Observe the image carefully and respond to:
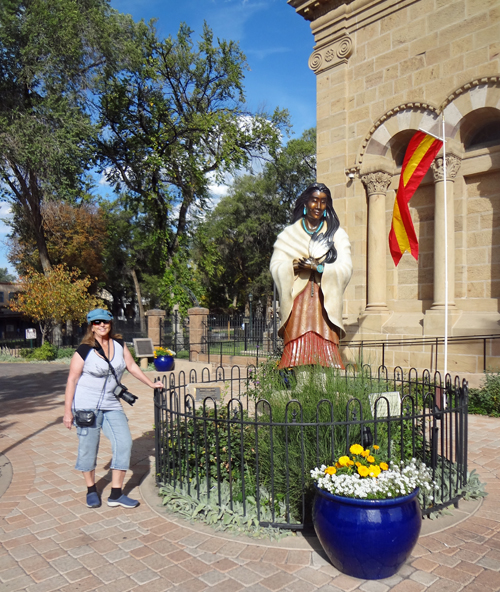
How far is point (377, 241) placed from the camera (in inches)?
457

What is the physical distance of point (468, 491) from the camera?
15.2 ft

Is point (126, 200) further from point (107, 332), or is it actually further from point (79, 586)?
point (79, 586)

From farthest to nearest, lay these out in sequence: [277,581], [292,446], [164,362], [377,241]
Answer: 1. [164,362]
2. [377,241]
3. [292,446]
4. [277,581]

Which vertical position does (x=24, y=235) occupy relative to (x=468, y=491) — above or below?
above

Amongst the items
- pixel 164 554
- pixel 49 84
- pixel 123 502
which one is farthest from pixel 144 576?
pixel 49 84

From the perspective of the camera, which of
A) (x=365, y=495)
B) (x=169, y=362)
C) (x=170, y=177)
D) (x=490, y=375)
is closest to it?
(x=365, y=495)

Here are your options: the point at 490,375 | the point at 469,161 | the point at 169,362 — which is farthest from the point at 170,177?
→ the point at 490,375

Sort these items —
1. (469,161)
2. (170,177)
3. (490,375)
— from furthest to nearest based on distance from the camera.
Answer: (170,177) < (469,161) < (490,375)

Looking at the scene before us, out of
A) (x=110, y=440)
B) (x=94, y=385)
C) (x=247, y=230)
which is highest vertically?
(x=247, y=230)

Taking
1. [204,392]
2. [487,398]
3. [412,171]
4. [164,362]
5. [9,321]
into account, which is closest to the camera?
[204,392]

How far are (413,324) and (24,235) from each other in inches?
1139

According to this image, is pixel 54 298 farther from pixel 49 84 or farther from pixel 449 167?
pixel 449 167

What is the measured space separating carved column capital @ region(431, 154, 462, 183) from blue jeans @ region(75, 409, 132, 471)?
8780 millimetres

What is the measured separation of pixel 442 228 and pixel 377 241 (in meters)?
1.71
